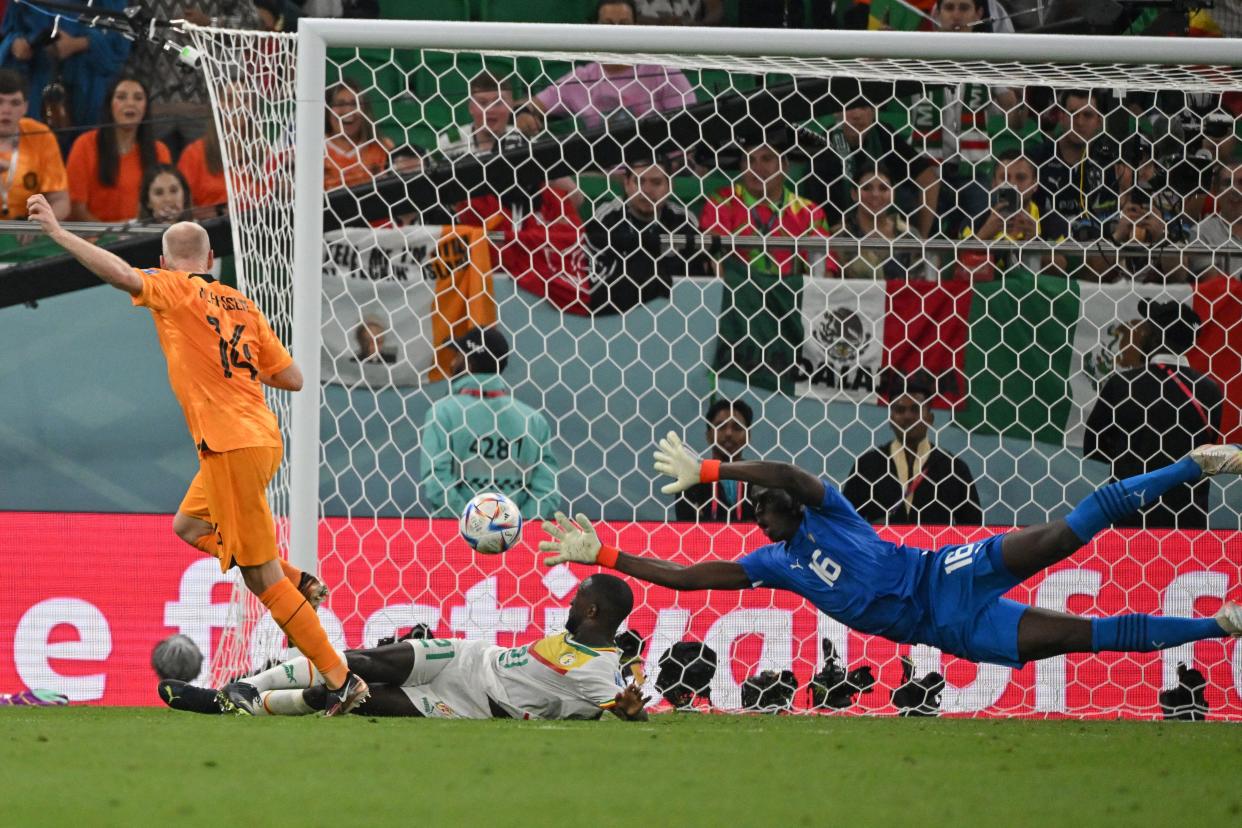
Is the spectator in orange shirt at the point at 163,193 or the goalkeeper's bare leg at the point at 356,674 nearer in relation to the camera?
the goalkeeper's bare leg at the point at 356,674

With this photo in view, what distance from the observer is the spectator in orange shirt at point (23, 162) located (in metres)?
8.41

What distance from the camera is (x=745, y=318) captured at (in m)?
7.56

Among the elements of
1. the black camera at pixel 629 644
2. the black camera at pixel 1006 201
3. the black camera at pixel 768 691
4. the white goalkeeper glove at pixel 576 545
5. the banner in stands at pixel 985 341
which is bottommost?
the black camera at pixel 768 691

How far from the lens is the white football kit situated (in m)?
5.76

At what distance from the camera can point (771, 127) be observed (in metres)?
8.28

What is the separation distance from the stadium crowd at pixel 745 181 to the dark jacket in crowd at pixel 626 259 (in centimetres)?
1

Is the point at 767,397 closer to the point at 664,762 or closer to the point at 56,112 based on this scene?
the point at 664,762

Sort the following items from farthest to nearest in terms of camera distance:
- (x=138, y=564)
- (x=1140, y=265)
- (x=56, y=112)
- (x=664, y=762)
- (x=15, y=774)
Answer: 1. (x=56, y=112)
2. (x=1140, y=265)
3. (x=138, y=564)
4. (x=664, y=762)
5. (x=15, y=774)

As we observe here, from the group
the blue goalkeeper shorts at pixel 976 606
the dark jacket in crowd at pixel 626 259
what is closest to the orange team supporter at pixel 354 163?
the dark jacket in crowd at pixel 626 259

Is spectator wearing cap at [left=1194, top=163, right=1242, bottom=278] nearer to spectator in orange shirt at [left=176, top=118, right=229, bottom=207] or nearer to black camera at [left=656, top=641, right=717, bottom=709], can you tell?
black camera at [left=656, top=641, right=717, bottom=709]

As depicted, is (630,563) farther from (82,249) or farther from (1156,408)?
(1156,408)

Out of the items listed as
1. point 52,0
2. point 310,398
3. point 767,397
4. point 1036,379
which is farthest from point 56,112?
point 1036,379

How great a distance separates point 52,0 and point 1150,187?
19.7 ft

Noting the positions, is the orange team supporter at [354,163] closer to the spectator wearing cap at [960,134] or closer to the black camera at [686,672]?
the black camera at [686,672]
